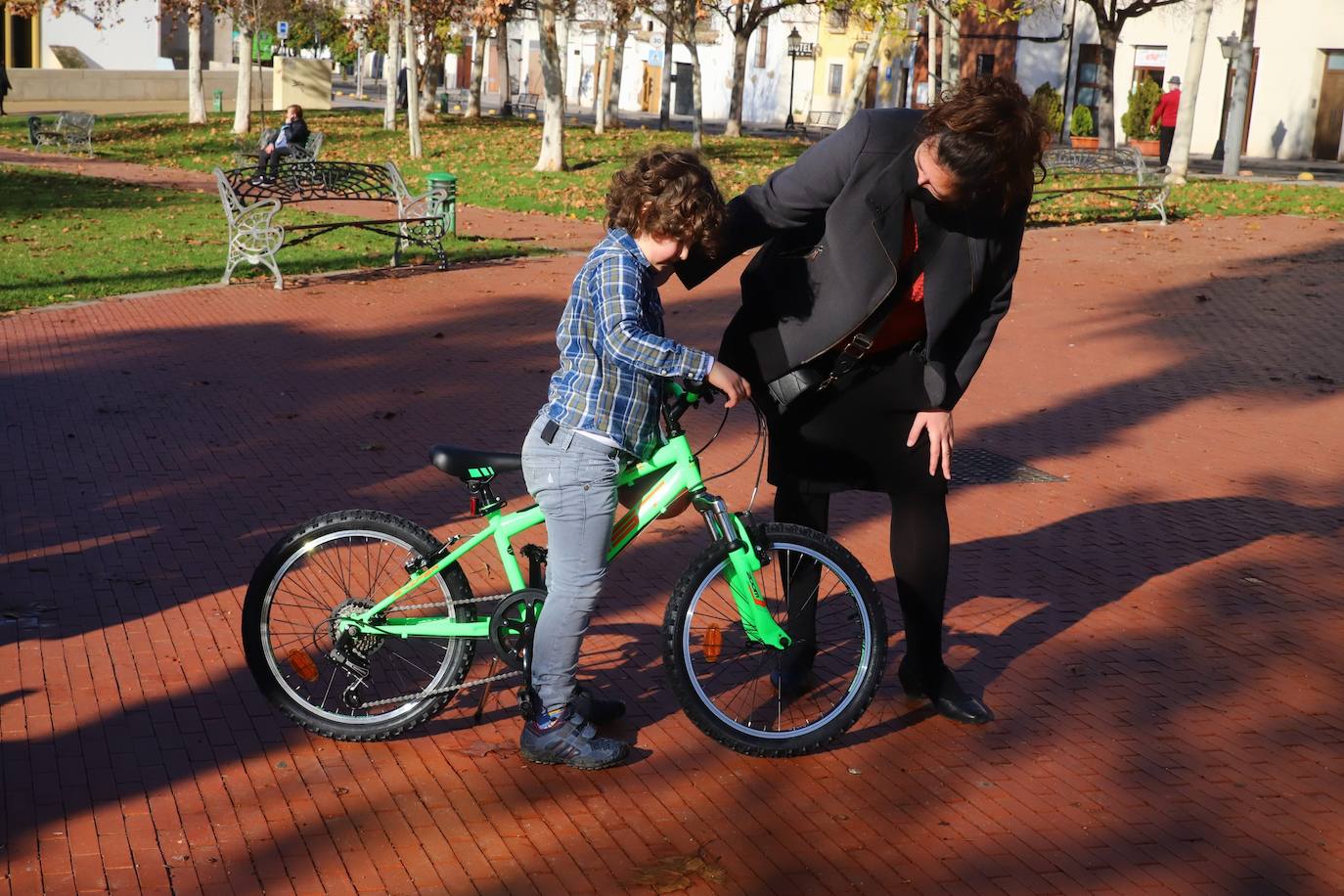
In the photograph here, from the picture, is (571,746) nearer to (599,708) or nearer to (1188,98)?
(599,708)

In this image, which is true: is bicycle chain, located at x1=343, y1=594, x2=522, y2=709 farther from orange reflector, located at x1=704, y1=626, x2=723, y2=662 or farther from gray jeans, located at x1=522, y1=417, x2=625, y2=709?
orange reflector, located at x1=704, y1=626, x2=723, y2=662

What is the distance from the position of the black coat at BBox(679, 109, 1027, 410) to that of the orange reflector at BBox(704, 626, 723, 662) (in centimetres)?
73

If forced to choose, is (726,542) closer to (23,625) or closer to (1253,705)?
(1253,705)

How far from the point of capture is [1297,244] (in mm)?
16531

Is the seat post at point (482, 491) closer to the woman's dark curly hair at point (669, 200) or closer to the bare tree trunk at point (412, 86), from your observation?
the woman's dark curly hair at point (669, 200)

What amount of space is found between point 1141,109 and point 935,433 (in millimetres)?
38175

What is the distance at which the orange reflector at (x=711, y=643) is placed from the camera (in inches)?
158

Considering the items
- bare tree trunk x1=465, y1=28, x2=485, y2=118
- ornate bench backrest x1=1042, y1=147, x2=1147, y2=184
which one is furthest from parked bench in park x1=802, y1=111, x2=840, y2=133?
ornate bench backrest x1=1042, y1=147, x2=1147, y2=184

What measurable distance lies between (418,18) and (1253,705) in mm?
33860

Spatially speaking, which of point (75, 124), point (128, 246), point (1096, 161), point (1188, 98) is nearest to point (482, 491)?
point (128, 246)

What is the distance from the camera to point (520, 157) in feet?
93.5

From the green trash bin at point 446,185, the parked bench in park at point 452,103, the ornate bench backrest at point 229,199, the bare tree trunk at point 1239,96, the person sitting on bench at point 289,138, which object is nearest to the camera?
the ornate bench backrest at point 229,199

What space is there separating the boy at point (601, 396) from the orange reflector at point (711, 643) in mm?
340

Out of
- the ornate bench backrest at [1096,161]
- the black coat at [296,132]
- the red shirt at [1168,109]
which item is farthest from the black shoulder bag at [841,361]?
the red shirt at [1168,109]
